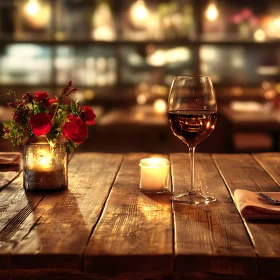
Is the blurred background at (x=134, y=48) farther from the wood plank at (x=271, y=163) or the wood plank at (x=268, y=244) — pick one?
the wood plank at (x=268, y=244)

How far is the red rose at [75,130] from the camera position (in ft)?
5.10

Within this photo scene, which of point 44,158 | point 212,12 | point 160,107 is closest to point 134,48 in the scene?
point 212,12

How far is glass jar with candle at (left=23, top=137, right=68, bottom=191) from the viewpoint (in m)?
1.61

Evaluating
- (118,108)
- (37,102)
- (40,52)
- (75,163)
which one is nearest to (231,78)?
(118,108)

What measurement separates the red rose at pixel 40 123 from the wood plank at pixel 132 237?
226 mm

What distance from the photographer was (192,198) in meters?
1.52

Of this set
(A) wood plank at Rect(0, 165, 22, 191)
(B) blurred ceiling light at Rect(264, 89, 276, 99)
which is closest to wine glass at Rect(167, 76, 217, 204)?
(A) wood plank at Rect(0, 165, 22, 191)

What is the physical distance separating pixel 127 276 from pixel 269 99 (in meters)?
5.63

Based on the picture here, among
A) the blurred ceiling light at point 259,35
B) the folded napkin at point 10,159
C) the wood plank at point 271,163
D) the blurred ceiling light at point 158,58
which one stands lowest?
the wood plank at point 271,163

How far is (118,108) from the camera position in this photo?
668cm

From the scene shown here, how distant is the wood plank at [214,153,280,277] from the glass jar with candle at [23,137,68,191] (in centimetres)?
Answer: 44

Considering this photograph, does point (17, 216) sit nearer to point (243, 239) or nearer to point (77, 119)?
point (77, 119)

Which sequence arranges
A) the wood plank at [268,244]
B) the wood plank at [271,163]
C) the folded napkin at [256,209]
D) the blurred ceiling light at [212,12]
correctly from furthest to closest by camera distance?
the blurred ceiling light at [212,12], the wood plank at [271,163], the folded napkin at [256,209], the wood plank at [268,244]

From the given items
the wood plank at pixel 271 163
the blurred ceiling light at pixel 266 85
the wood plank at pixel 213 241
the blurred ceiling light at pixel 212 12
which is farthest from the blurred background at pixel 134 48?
→ the wood plank at pixel 213 241
